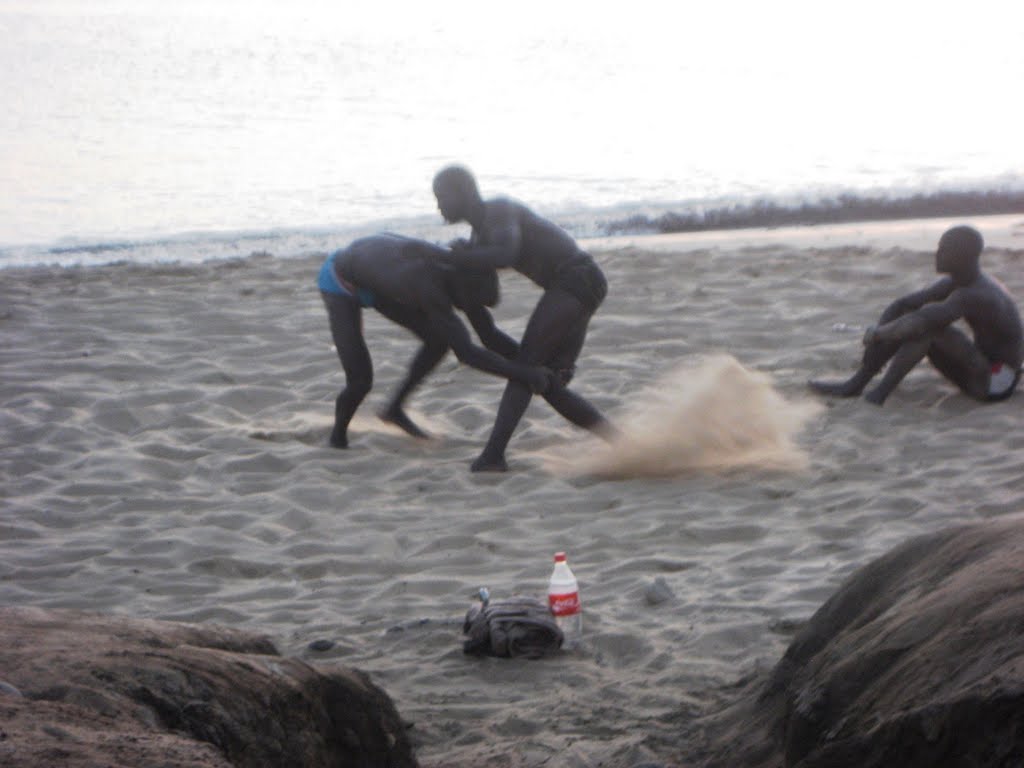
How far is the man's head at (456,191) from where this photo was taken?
7254 mm

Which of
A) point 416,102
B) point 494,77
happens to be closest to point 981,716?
point 416,102

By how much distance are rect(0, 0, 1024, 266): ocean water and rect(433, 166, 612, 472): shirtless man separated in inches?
332

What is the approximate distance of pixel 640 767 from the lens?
380cm

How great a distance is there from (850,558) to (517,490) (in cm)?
190

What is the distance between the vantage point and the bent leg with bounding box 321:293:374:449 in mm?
7863

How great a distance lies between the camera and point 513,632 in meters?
4.87

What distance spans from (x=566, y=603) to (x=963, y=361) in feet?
12.8

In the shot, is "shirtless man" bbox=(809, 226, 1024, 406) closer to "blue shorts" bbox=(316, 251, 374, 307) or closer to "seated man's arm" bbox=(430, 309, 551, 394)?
"seated man's arm" bbox=(430, 309, 551, 394)

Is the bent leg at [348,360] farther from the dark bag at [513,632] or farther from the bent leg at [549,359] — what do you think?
the dark bag at [513,632]

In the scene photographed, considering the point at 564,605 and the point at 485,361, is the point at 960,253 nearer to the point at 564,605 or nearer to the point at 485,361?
the point at 485,361

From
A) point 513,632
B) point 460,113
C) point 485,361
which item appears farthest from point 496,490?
point 460,113

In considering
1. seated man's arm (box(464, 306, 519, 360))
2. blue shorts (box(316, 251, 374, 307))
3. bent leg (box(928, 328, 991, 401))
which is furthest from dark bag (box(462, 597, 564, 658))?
bent leg (box(928, 328, 991, 401))

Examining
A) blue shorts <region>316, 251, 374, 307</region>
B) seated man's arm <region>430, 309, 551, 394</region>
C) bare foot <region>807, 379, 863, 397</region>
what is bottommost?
bare foot <region>807, 379, 863, 397</region>

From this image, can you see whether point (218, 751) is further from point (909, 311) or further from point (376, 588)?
point (909, 311)
